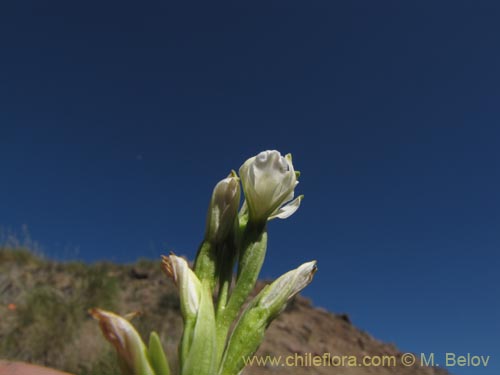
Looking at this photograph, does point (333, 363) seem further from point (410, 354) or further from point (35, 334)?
point (35, 334)

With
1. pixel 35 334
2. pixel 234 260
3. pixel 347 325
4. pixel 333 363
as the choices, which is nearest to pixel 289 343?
pixel 333 363

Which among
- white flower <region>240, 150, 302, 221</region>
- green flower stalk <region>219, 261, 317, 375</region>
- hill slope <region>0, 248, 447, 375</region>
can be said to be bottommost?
green flower stalk <region>219, 261, 317, 375</region>

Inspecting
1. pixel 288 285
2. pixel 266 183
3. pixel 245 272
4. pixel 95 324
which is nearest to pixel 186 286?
pixel 245 272

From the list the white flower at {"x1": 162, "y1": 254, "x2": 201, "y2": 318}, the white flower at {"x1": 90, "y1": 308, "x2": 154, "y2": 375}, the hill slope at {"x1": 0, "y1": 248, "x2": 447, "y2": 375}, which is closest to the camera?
the white flower at {"x1": 90, "y1": 308, "x2": 154, "y2": 375}

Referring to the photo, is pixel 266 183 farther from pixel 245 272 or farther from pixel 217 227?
pixel 245 272

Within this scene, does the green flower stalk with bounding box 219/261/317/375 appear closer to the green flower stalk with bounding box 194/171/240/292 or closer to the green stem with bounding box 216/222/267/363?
the green stem with bounding box 216/222/267/363

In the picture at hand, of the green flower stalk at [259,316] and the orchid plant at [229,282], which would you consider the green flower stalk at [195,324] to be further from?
the green flower stalk at [259,316]

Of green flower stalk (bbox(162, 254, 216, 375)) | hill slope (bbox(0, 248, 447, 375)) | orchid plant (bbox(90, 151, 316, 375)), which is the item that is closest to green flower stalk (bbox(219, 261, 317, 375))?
orchid plant (bbox(90, 151, 316, 375))
